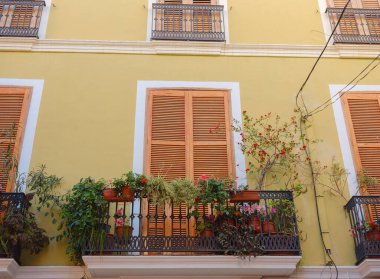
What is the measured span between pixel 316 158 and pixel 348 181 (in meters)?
0.55

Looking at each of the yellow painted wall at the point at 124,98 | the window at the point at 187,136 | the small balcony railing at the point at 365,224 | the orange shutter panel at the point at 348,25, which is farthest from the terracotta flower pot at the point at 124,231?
the orange shutter panel at the point at 348,25

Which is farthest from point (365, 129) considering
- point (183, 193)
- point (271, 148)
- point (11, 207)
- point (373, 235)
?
point (11, 207)

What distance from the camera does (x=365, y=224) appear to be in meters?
6.76

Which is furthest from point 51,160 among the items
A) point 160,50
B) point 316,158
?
point 316,158

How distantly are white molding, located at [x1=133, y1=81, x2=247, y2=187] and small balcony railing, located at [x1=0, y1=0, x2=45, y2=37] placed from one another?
212 centimetres

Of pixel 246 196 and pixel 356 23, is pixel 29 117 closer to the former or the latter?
pixel 246 196

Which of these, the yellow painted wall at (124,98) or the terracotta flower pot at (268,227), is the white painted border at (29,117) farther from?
the terracotta flower pot at (268,227)

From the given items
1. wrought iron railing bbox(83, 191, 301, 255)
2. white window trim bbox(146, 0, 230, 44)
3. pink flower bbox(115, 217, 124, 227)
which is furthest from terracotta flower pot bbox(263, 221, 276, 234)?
white window trim bbox(146, 0, 230, 44)

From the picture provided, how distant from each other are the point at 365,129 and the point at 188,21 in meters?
3.41

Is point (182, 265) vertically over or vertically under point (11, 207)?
under

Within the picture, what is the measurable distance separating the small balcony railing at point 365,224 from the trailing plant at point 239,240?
1.32 metres

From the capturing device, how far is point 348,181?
7410mm

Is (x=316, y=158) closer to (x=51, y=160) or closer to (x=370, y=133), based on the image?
(x=370, y=133)

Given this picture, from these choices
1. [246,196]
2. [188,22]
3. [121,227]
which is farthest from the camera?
[188,22]
